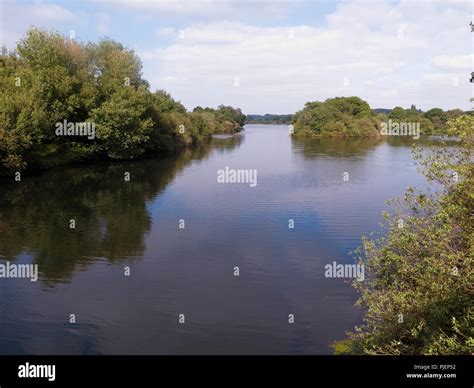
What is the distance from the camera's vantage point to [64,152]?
5256 centimetres

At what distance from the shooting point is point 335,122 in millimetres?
121250

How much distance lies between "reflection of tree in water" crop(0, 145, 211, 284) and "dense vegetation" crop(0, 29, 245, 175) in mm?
3400

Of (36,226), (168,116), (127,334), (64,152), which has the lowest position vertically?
(127,334)

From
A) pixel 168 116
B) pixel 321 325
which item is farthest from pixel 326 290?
pixel 168 116

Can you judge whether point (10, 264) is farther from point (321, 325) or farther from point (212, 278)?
point (321, 325)

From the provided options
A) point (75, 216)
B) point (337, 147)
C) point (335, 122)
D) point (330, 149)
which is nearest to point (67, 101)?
point (75, 216)

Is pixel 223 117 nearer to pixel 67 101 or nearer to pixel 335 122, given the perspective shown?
pixel 335 122

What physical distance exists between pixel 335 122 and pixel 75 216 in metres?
99.9

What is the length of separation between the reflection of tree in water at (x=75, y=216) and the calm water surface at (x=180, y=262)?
98 mm

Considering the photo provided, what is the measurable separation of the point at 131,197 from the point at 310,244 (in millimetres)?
17870

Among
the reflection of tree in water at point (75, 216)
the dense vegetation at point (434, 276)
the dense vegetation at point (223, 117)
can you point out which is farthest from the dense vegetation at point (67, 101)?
the dense vegetation at point (223, 117)

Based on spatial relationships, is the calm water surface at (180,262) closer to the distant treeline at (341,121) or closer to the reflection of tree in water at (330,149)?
the reflection of tree in water at (330,149)

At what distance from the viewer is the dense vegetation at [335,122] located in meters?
120

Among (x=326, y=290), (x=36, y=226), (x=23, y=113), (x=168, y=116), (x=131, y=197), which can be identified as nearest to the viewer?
(x=326, y=290)
